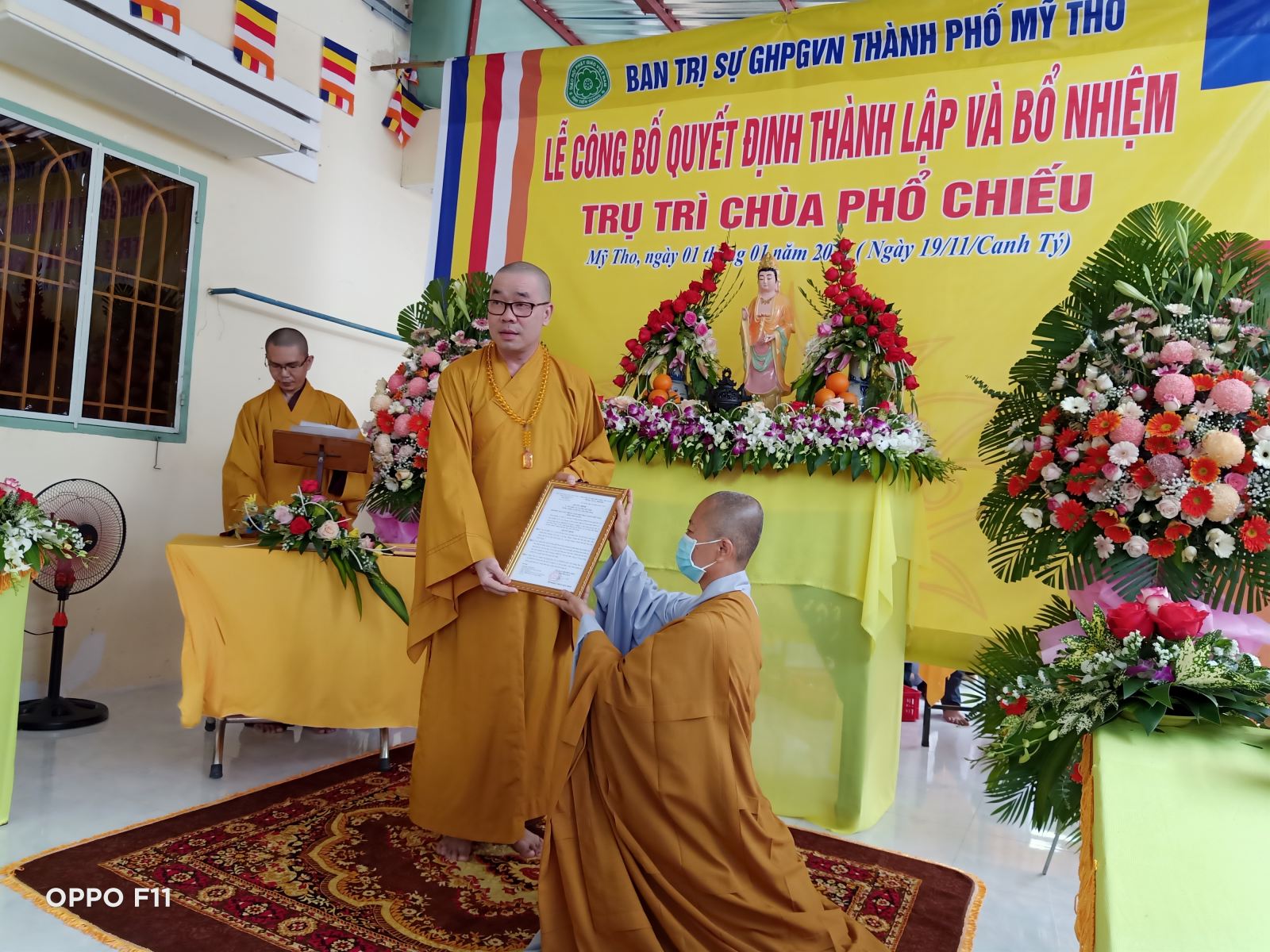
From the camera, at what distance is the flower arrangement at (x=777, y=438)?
148 inches

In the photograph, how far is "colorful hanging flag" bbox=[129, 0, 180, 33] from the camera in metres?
4.98

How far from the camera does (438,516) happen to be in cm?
309

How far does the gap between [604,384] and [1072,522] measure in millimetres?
3223

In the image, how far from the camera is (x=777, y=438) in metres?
3.88

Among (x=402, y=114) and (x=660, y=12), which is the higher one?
(x=660, y=12)

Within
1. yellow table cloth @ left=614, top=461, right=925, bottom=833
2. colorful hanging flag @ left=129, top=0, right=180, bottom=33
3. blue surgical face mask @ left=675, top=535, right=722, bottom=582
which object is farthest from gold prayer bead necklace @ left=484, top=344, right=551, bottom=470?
colorful hanging flag @ left=129, top=0, right=180, bottom=33

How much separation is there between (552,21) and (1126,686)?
21.7 ft

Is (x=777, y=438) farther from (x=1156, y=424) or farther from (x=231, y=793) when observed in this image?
(x=231, y=793)

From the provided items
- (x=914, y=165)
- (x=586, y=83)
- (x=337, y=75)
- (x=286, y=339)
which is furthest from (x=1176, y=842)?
(x=337, y=75)

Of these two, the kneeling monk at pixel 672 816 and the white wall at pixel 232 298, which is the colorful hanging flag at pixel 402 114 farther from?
the kneeling monk at pixel 672 816

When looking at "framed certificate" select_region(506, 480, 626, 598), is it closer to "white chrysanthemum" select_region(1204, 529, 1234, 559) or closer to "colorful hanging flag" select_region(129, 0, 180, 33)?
"white chrysanthemum" select_region(1204, 529, 1234, 559)

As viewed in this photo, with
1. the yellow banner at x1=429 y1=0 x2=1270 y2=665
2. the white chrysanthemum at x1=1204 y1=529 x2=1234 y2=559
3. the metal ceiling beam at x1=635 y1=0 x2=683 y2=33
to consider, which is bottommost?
the white chrysanthemum at x1=1204 y1=529 x2=1234 y2=559

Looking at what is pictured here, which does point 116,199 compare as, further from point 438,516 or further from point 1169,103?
point 1169,103

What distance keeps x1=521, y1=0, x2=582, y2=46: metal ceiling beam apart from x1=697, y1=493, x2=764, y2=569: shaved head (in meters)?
5.33
